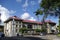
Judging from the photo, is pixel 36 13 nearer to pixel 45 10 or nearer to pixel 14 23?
pixel 45 10

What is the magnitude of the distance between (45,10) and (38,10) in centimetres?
217

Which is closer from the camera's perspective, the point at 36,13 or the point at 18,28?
the point at 36,13

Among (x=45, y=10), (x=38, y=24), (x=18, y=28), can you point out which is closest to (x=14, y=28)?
(x=18, y=28)

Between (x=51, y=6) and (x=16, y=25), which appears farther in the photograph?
(x=16, y=25)

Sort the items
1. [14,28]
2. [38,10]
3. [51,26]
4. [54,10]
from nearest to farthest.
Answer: [54,10], [38,10], [14,28], [51,26]

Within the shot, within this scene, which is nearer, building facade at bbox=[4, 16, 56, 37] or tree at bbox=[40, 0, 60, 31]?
tree at bbox=[40, 0, 60, 31]

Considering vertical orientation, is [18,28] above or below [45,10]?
below

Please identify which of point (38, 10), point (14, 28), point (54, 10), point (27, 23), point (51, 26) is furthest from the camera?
point (51, 26)

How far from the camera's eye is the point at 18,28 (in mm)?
79375

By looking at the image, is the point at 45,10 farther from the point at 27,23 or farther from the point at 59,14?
the point at 27,23

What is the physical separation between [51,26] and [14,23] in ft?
68.1

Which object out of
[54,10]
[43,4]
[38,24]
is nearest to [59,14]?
[54,10]

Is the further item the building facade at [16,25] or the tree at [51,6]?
the building facade at [16,25]

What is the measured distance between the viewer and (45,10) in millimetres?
52500
